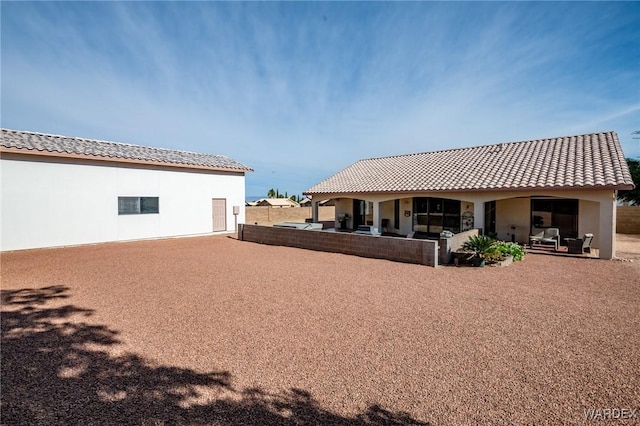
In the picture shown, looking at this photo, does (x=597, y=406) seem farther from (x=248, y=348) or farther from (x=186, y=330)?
(x=186, y=330)

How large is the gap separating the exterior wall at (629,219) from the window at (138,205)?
26.9 metres

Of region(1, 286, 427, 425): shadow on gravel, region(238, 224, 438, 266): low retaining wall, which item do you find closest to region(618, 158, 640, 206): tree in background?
region(238, 224, 438, 266): low retaining wall

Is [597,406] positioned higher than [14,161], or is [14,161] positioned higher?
[14,161]

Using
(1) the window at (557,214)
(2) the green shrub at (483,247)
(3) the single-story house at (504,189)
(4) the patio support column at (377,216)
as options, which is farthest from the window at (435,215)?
(2) the green shrub at (483,247)

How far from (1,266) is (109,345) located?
912 centimetres

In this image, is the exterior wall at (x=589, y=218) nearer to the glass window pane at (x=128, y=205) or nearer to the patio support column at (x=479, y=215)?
the patio support column at (x=479, y=215)

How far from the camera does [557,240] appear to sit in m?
13.5

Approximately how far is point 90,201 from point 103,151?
107 inches

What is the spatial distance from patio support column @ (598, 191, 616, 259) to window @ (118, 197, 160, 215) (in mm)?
20114

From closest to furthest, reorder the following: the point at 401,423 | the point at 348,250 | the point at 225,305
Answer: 1. the point at 401,423
2. the point at 225,305
3. the point at 348,250

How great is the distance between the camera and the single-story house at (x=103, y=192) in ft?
44.7

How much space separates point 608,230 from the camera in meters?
11.5

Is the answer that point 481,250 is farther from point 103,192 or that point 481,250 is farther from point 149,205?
point 103,192

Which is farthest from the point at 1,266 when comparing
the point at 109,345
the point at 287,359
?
the point at 287,359
